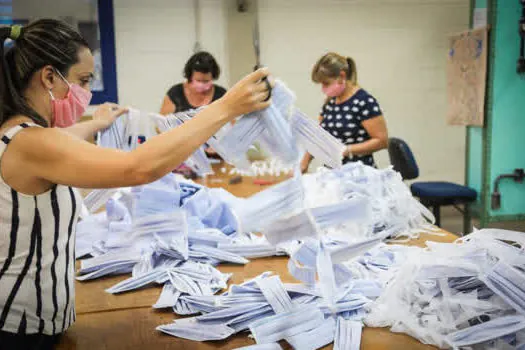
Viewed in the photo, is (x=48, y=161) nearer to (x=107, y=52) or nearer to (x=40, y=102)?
(x=40, y=102)

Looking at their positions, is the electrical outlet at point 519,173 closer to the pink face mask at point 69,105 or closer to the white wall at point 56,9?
the pink face mask at point 69,105

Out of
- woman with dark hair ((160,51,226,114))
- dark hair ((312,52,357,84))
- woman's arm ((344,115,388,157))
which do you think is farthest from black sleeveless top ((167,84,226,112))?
woman's arm ((344,115,388,157))

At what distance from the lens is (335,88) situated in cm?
302

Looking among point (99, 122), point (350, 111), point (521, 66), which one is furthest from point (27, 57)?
point (521, 66)

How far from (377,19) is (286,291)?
499 centimetres

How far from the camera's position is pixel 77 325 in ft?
4.23

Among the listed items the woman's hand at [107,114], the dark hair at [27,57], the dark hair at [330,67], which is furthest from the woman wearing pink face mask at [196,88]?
the dark hair at [27,57]

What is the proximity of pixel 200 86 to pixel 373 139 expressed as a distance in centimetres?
131

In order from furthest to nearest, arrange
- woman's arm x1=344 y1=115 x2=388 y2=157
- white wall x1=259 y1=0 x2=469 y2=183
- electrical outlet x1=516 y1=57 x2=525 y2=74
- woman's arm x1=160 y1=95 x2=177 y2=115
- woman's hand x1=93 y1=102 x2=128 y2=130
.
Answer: white wall x1=259 y1=0 x2=469 y2=183 → electrical outlet x1=516 y1=57 x2=525 y2=74 → woman's arm x1=160 y1=95 x2=177 y2=115 → woman's arm x1=344 y1=115 x2=388 y2=157 → woman's hand x1=93 y1=102 x2=128 y2=130

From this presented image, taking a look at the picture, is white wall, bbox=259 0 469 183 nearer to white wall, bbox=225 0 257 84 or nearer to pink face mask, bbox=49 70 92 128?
white wall, bbox=225 0 257 84

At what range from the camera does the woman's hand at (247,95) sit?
1176 millimetres

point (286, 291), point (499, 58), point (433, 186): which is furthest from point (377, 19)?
point (286, 291)

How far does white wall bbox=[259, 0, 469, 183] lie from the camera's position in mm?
5559

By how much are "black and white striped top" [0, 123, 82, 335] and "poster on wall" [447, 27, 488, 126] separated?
391cm
